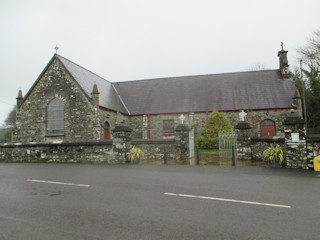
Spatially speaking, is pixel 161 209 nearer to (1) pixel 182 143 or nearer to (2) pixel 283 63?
(1) pixel 182 143

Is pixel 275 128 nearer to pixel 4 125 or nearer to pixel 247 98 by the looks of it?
pixel 247 98

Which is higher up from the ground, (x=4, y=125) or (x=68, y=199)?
(x=4, y=125)

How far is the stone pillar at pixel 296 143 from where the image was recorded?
37.2 feet

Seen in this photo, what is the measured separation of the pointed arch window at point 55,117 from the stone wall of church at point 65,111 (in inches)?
14.8

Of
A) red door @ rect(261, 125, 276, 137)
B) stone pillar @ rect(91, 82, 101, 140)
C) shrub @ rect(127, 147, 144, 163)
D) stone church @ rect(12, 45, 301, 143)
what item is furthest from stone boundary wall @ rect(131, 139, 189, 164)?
red door @ rect(261, 125, 276, 137)

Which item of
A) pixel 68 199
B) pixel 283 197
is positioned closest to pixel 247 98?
pixel 283 197

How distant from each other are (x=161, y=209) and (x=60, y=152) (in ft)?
37.4

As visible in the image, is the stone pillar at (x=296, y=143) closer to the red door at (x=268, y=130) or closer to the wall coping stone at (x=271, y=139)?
the wall coping stone at (x=271, y=139)

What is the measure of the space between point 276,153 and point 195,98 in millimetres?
15870

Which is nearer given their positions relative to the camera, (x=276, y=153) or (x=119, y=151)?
(x=276, y=153)

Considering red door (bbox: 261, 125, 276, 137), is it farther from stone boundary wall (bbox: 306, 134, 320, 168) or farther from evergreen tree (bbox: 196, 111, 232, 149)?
stone boundary wall (bbox: 306, 134, 320, 168)

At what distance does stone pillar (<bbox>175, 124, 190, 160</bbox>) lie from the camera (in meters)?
15.9

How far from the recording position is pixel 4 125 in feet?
201

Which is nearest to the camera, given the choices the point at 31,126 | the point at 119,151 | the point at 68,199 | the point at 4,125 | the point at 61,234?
the point at 61,234
